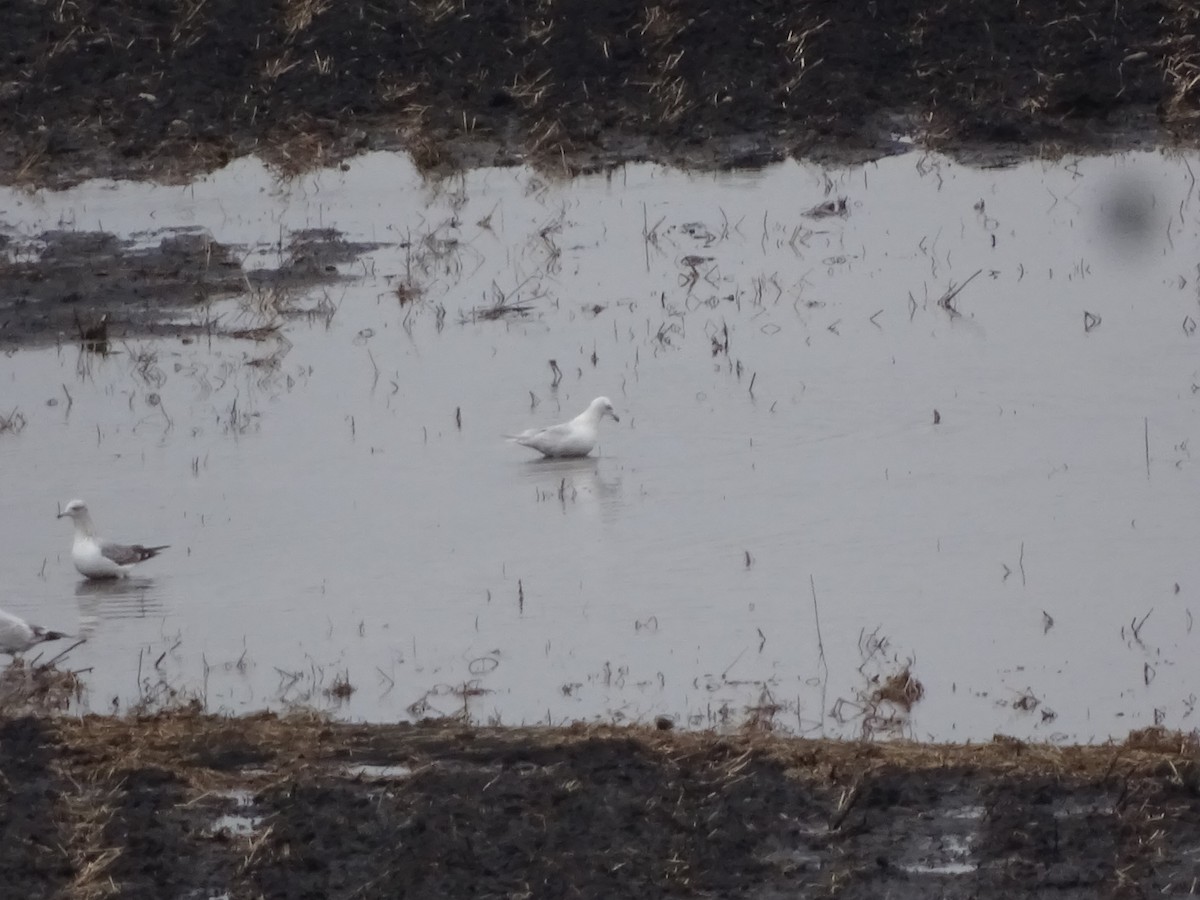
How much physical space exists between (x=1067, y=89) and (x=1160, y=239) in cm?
284

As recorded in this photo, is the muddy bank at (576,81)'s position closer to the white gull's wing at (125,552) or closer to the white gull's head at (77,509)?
the white gull's head at (77,509)

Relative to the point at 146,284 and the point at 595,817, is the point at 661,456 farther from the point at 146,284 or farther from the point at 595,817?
the point at 595,817

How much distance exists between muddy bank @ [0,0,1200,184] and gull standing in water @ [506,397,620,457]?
5598 mm

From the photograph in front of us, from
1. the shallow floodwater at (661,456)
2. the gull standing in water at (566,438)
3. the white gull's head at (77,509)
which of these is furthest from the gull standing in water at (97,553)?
the gull standing in water at (566,438)

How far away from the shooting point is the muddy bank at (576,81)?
17.4m

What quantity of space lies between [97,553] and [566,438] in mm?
2789

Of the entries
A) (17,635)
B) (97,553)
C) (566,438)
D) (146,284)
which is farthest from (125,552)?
(146,284)

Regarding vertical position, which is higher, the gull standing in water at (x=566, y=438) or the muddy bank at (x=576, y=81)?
the muddy bank at (x=576, y=81)

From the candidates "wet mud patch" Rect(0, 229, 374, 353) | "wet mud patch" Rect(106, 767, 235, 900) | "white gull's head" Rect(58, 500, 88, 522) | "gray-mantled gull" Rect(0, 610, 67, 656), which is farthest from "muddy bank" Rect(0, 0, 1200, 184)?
"wet mud patch" Rect(106, 767, 235, 900)

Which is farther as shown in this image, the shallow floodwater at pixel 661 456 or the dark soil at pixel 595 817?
the shallow floodwater at pixel 661 456

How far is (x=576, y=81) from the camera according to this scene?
18094 millimetres

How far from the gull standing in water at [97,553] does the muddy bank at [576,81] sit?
7.30 m

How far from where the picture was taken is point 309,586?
10039mm

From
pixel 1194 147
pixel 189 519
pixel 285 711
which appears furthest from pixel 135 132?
pixel 285 711
